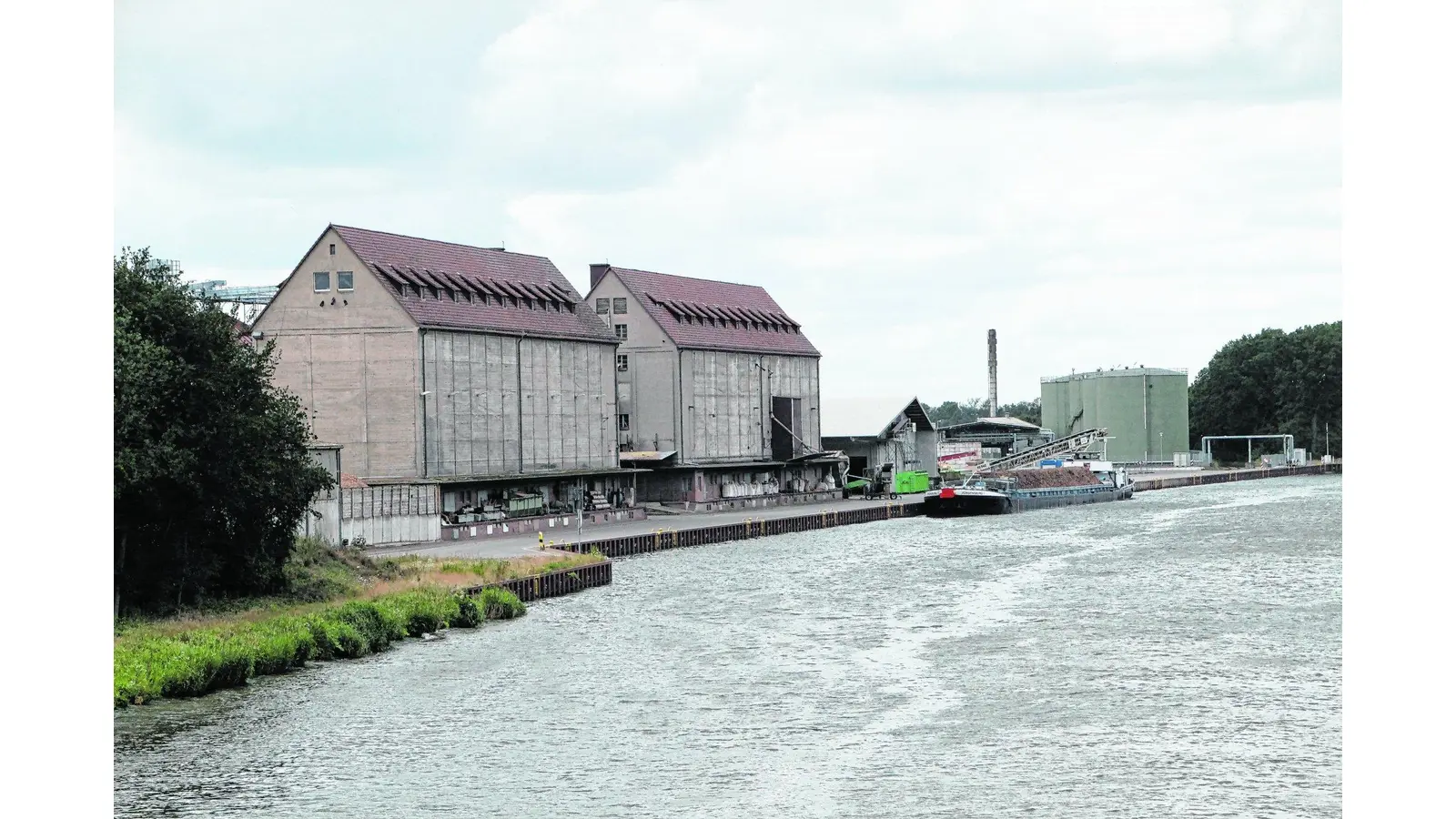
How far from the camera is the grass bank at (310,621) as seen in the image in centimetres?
3759

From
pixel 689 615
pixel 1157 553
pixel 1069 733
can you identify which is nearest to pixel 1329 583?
pixel 1157 553

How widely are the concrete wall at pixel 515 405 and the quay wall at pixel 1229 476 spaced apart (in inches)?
2812

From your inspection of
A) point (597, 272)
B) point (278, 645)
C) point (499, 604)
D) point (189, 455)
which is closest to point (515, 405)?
point (597, 272)

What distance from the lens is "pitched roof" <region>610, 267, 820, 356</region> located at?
4237 inches

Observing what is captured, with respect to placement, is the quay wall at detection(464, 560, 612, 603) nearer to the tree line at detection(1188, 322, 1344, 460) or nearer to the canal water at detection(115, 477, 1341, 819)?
the canal water at detection(115, 477, 1341, 819)

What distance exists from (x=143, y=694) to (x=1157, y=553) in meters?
54.0

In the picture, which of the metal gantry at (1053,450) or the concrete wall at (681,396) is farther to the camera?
the metal gantry at (1053,450)

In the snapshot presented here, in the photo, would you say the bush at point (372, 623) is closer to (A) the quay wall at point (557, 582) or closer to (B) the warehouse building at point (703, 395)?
(A) the quay wall at point (557, 582)

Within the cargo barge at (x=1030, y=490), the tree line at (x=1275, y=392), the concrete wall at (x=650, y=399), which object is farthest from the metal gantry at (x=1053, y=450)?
the concrete wall at (x=650, y=399)

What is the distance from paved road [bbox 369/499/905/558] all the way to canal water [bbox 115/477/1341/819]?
9523 mm

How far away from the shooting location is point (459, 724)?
112 feet

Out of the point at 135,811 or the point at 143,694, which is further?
the point at 143,694

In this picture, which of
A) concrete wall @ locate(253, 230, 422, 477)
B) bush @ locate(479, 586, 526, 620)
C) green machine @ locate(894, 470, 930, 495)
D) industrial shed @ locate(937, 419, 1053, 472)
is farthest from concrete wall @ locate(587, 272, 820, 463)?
industrial shed @ locate(937, 419, 1053, 472)
